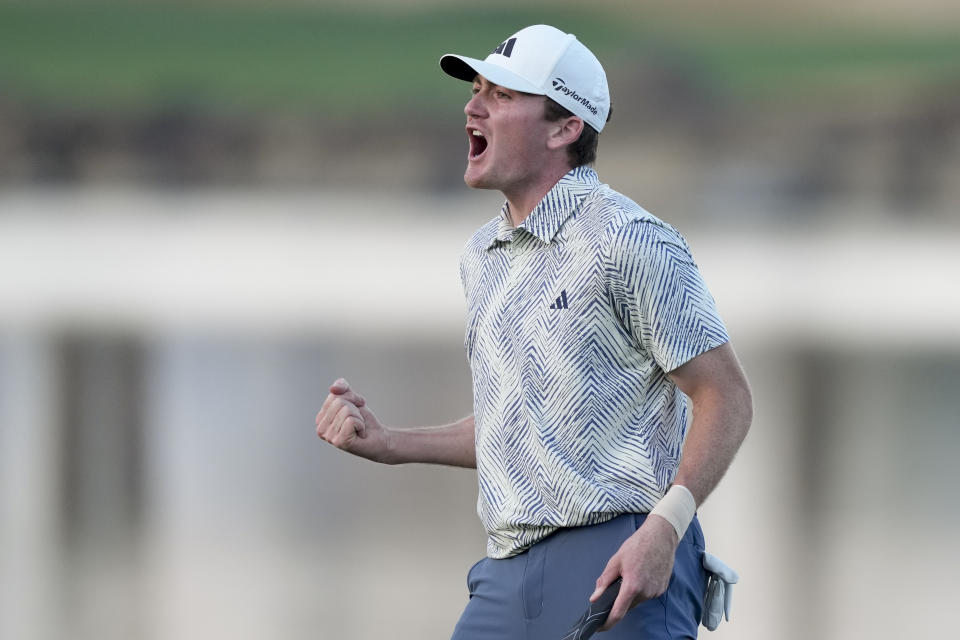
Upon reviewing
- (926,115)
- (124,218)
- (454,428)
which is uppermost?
(926,115)

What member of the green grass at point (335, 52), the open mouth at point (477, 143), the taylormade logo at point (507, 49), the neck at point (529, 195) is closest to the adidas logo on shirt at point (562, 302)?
the neck at point (529, 195)

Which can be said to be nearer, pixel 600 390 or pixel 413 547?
pixel 600 390

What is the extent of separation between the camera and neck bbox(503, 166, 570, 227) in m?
2.09

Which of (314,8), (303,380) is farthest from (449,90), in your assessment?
(303,380)

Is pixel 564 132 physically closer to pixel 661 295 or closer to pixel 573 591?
pixel 661 295

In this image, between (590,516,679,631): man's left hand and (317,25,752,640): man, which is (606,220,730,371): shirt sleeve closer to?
(317,25,752,640): man

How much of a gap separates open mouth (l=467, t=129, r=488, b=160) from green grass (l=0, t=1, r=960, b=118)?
485 inches

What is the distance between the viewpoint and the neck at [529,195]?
6.86 feet

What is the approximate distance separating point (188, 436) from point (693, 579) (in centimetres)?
494

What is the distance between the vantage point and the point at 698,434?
73.8 inches

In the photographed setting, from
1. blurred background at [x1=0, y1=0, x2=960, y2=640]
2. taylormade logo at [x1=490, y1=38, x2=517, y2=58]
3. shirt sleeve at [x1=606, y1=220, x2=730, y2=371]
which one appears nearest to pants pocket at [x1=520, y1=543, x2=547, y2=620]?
shirt sleeve at [x1=606, y1=220, x2=730, y2=371]

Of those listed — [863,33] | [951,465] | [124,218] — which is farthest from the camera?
[863,33]

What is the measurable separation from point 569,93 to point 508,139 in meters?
0.11

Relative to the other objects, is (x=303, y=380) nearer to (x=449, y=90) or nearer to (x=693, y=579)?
(x=693, y=579)
